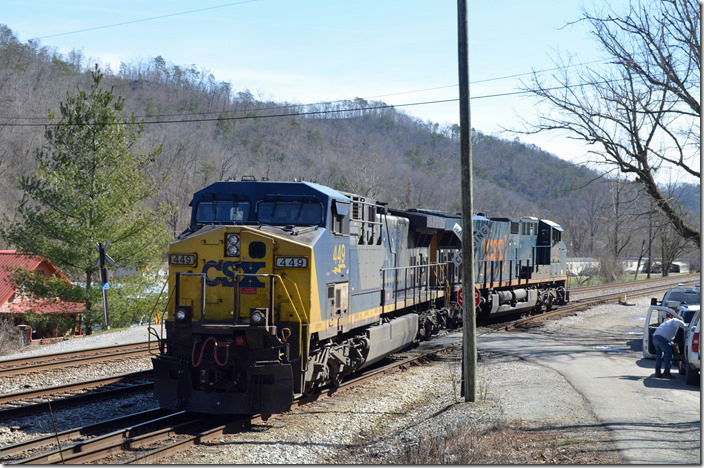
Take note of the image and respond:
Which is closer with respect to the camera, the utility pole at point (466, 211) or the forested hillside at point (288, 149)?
the utility pole at point (466, 211)

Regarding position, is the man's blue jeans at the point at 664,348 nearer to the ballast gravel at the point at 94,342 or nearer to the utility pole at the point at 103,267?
the ballast gravel at the point at 94,342

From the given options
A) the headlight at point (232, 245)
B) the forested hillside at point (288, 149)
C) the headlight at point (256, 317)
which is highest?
the forested hillside at point (288, 149)

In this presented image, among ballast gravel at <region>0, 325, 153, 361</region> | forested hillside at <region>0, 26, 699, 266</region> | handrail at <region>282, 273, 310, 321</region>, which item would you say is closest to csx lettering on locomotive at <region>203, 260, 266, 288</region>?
handrail at <region>282, 273, 310, 321</region>

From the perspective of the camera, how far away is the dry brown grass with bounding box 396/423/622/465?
8.57 m

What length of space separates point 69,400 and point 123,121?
68.2 feet

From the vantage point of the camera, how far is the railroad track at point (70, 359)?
1525 cm

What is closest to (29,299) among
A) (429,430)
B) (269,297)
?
(269,297)

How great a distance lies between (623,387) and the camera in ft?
44.9

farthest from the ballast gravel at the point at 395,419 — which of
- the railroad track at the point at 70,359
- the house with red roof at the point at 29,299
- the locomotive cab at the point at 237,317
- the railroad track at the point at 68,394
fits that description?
the house with red roof at the point at 29,299

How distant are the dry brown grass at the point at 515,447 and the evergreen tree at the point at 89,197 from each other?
73.6 feet

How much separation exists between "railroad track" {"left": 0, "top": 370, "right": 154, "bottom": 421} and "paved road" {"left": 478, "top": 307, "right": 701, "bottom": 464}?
26.5ft

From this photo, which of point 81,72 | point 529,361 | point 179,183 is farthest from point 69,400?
point 81,72

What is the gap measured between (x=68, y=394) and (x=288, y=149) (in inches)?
4057

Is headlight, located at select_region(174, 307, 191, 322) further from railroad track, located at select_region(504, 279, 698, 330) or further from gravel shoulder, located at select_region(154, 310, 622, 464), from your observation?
railroad track, located at select_region(504, 279, 698, 330)
